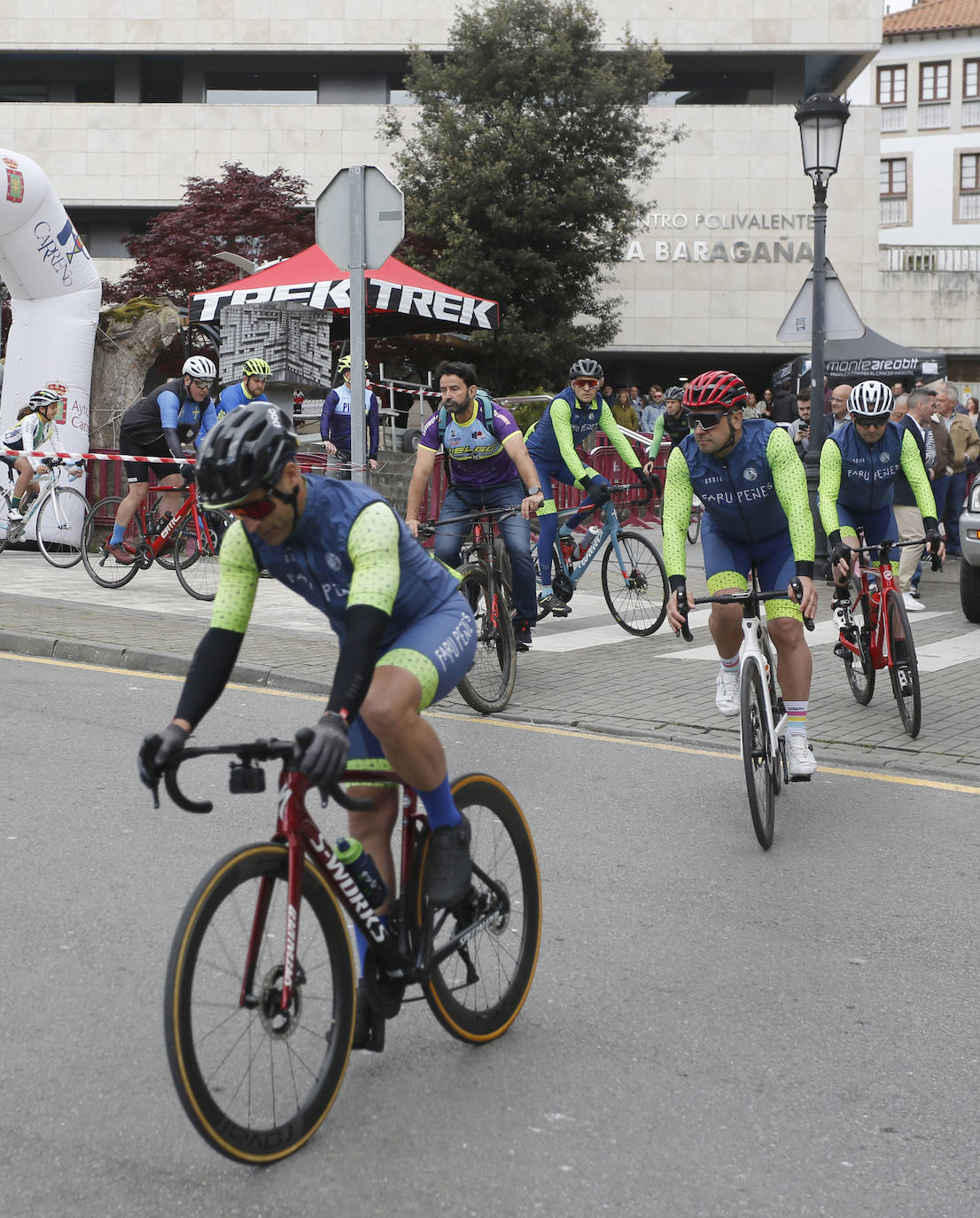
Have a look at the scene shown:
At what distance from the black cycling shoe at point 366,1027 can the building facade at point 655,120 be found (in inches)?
1502

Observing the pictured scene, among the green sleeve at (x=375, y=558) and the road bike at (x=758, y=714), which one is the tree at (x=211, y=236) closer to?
the road bike at (x=758, y=714)

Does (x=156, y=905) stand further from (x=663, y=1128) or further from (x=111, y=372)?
(x=111, y=372)

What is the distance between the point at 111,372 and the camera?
57.1 ft

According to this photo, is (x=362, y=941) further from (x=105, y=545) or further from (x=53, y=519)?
(x=53, y=519)

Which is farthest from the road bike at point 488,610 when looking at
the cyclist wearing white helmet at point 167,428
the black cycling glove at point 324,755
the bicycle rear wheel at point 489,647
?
the black cycling glove at point 324,755

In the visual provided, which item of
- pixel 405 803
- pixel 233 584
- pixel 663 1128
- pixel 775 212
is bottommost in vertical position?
pixel 663 1128

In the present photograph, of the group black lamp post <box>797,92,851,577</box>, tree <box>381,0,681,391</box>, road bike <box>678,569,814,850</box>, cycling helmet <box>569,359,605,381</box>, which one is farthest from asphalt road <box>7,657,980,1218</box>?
tree <box>381,0,681,391</box>

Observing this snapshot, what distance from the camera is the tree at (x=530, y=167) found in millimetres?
29156

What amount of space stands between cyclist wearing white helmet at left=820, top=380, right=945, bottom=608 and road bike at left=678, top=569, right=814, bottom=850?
5.13 feet

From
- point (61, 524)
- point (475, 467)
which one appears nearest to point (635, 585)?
point (475, 467)

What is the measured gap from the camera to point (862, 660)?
8.29 meters

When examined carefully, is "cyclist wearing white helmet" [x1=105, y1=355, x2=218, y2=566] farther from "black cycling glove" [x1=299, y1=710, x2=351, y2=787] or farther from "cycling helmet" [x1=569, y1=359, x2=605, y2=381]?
"black cycling glove" [x1=299, y1=710, x2=351, y2=787]

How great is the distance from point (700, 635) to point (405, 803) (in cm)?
824

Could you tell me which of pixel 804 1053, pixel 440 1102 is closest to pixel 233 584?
pixel 440 1102
